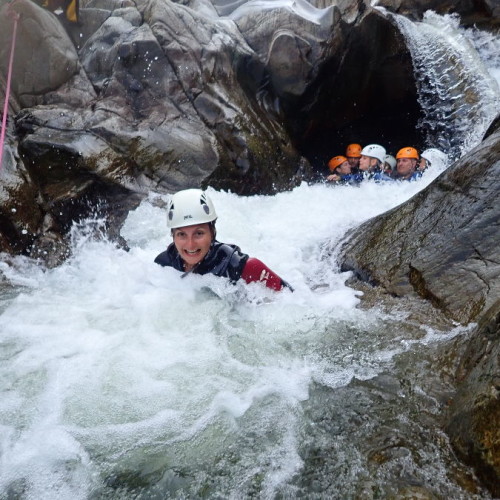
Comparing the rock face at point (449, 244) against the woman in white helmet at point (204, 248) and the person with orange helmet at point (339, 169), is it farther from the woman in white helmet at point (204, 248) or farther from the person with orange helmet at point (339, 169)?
the person with orange helmet at point (339, 169)

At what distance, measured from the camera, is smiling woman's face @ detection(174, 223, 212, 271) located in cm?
432

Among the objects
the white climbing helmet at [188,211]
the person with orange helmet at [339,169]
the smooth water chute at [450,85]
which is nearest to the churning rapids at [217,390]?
the white climbing helmet at [188,211]

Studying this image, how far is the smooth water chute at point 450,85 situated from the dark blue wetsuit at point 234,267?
7053mm

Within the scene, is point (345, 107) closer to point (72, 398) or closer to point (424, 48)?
point (424, 48)

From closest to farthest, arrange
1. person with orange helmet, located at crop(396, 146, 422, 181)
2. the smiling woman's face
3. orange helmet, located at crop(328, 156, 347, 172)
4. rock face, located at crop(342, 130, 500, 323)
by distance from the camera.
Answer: rock face, located at crop(342, 130, 500, 323)
the smiling woman's face
person with orange helmet, located at crop(396, 146, 422, 181)
orange helmet, located at crop(328, 156, 347, 172)

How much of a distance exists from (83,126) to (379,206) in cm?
484

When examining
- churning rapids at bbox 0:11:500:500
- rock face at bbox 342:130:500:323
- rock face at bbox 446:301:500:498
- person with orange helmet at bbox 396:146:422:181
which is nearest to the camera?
rock face at bbox 446:301:500:498

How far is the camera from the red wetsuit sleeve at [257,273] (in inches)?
170

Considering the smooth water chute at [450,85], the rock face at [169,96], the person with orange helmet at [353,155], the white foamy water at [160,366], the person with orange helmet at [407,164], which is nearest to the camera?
the white foamy water at [160,366]

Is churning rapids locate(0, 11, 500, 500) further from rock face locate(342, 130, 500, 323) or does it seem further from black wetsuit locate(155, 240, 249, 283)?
rock face locate(342, 130, 500, 323)

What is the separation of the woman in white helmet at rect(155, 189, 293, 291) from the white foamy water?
12cm

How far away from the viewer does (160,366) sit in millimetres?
3527

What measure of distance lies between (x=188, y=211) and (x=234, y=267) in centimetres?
66

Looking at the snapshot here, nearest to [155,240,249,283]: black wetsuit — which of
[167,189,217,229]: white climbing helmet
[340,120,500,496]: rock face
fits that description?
[167,189,217,229]: white climbing helmet
